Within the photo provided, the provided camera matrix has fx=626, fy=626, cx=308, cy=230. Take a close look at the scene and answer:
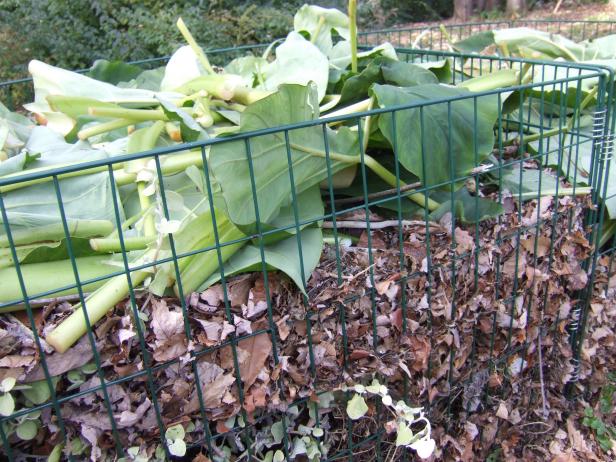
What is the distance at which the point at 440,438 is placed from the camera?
1.55m

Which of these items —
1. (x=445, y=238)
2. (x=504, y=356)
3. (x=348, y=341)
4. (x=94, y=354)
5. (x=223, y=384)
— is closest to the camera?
(x=94, y=354)

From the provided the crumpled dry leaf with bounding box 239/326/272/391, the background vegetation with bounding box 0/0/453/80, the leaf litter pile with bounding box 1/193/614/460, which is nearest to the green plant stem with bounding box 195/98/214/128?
the leaf litter pile with bounding box 1/193/614/460

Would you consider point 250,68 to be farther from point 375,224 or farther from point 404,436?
point 404,436

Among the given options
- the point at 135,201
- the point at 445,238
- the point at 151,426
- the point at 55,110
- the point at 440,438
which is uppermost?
the point at 55,110

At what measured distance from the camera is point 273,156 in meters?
1.25

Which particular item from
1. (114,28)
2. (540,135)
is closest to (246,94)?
(540,135)

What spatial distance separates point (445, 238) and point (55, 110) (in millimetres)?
1059

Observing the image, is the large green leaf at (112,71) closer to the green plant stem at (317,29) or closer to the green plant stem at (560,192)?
the green plant stem at (317,29)

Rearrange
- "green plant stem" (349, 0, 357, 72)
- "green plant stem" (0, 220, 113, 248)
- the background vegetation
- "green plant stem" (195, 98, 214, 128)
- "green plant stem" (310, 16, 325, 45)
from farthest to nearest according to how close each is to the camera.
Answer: the background vegetation, "green plant stem" (310, 16, 325, 45), "green plant stem" (195, 98, 214, 128), "green plant stem" (349, 0, 357, 72), "green plant stem" (0, 220, 113, 248)

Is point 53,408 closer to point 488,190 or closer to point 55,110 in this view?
point 55,110

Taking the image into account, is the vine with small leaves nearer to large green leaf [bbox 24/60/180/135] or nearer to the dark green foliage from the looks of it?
large green leaf [bbox 24/60/180/135]

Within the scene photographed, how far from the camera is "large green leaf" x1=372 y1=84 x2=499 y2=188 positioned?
1.35m

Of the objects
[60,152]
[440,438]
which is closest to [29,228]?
[60,152]

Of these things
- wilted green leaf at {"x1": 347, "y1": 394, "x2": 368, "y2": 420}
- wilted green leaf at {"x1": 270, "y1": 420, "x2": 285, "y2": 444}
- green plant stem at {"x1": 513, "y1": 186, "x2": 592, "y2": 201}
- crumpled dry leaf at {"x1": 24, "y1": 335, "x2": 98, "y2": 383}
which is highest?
green plant stem at {"x1": 513, "y1": 186, "x2": 592, "y2": 201}
